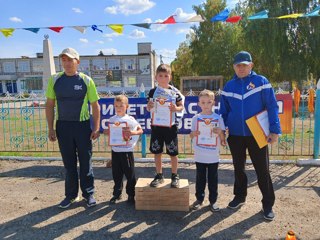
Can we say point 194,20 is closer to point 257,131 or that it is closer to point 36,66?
point 257,131

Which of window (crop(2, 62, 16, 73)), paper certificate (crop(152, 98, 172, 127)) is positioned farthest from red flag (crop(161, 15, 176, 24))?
window (crop(2, 62, 16, 73))

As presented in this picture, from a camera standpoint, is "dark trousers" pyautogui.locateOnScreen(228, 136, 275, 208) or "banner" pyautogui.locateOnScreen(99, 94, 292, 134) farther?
"banner" pyautogui.locateOnScreen(99, 94, 292, 134)

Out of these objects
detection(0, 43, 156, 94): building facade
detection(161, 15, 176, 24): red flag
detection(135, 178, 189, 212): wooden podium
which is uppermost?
detection(0, 43, 156, 94): building facade

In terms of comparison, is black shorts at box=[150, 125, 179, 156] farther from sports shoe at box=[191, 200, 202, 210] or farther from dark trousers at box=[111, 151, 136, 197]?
sports shoe at box=[191, 200, 202, 210]

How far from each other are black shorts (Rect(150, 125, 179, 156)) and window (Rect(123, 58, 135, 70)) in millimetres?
58558

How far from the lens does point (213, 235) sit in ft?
10.8

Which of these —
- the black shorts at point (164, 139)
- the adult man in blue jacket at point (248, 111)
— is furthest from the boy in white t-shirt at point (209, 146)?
the black shorts at point (164, 139)

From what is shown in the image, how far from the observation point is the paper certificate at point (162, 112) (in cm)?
384

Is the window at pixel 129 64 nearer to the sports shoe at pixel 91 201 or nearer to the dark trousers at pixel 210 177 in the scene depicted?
the sports shoe at pixel 91 201

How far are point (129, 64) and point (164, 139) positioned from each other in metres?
58.6

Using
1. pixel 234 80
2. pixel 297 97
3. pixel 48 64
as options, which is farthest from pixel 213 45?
pixel 234 80

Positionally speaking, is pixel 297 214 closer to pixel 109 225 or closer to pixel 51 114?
pixel 109 225

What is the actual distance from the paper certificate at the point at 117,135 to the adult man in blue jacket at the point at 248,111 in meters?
1.33

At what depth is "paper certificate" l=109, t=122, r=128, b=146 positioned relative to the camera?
3.97 metres
